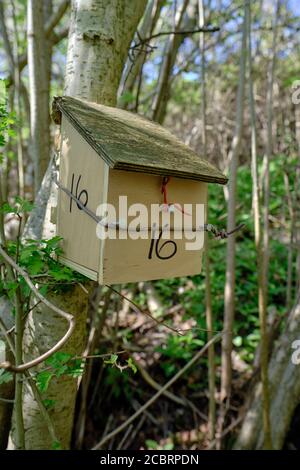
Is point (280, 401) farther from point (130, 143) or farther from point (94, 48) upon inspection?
point (94, 48)

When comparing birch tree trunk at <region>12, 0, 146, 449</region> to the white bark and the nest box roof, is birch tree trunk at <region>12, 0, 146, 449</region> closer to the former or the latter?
the white bark

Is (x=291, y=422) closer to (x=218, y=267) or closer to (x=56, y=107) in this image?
(x=218, y=267)

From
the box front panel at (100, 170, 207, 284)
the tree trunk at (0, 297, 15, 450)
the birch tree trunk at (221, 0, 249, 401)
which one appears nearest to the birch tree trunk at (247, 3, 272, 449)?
the birch tree trunk at (221, 0, 249, 401)

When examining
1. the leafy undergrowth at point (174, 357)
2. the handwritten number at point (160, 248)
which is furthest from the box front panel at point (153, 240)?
the leafy undergrowth at point (174, 357)

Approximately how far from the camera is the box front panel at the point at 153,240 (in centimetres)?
95

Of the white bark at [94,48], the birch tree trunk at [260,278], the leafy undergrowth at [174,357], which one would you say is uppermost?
the white bark at [94,48]

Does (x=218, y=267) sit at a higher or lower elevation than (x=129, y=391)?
higher

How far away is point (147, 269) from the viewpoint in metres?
1.05

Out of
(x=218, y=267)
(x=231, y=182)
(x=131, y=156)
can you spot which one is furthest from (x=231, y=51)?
(x=131, y=156)

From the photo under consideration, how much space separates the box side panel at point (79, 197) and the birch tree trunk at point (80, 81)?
0.55 feet

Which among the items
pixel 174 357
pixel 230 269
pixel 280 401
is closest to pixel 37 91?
pixel 230 269

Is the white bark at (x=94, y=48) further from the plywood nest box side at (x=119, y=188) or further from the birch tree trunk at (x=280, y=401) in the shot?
the birch tree trunk at (x=280, y=401)

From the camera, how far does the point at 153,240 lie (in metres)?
1.04
